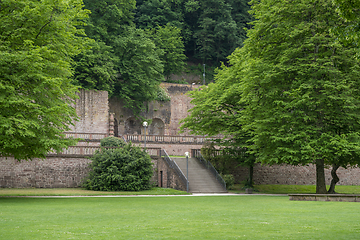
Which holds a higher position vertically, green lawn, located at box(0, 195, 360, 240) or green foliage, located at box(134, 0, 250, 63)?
green foliage, located at box(134, 0, 250, 63)

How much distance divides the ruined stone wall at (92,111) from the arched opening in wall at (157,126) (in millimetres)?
11834

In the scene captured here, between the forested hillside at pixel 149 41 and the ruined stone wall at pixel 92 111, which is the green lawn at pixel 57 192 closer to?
the forested hillside at pixel 149 41

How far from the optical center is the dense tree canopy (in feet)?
76.7

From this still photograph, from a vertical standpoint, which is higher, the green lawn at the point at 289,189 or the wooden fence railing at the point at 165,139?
the wooden fence railing at the point at 165,139

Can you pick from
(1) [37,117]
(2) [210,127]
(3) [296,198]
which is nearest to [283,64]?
(3) [296,198]

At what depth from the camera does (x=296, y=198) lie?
70.7 feet

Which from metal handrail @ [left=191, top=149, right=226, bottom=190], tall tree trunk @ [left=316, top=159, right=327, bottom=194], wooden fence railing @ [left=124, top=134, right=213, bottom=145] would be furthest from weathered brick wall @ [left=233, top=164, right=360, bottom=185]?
tall tree trunk @ [left=316, top=159, right=327, bottom=194]

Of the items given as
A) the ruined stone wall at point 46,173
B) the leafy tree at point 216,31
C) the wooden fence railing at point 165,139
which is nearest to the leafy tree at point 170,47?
the leafy tree at point 216,31

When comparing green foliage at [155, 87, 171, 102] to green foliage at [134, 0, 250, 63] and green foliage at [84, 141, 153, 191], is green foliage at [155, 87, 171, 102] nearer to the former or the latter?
green foliage at [134, 0, 250, 63]

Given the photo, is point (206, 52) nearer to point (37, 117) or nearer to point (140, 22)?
point (140, 22)

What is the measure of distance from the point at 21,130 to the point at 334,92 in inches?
656

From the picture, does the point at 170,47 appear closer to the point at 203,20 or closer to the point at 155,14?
the point at 155,14

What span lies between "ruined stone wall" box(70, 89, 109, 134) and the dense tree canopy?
23.4 metres

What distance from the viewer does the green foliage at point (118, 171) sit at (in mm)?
29734
